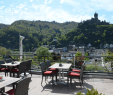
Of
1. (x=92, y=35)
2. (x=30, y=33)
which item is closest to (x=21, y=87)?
(x=30, y=33)

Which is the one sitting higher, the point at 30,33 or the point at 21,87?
the point at 30,33

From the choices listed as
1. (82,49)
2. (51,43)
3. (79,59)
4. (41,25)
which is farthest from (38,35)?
(79,59)

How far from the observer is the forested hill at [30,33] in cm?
5195

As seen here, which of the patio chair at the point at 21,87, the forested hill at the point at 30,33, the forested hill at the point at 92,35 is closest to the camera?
the patio chair at the point at 21,87

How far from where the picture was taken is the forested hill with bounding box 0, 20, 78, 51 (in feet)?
170

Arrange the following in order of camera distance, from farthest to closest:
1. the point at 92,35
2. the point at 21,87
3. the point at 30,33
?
the point at 30,33 < the point at 92,35 < the point at 21,87

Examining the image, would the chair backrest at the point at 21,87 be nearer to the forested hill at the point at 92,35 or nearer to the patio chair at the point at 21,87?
the patio chair at the point at 21,87

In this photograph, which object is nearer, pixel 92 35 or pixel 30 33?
pixel 92 35

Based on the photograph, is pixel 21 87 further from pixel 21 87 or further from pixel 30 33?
pixel 30 33

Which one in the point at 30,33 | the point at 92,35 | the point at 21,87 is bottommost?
the point at 21,87

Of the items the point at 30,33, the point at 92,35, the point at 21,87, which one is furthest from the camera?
the point at 30,33

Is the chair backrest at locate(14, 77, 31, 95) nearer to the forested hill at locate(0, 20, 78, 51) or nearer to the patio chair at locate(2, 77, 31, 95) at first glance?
the patio chair at locate(2, 77, 31, 95)

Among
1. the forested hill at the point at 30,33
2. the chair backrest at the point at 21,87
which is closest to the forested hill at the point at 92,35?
the forested hill at the point at 30,33

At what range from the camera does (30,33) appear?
60750mm
